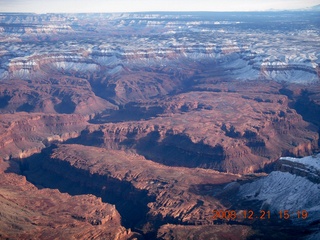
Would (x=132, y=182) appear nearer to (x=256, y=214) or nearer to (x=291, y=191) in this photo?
(x=256, y=214)

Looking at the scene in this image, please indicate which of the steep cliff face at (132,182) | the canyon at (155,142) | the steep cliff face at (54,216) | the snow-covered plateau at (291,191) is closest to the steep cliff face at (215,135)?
the canyon at (155,142)

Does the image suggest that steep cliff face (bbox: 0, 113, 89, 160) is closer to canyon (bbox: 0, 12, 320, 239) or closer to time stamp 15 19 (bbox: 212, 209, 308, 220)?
canyon (bbox: 0, 12, 320, 239)

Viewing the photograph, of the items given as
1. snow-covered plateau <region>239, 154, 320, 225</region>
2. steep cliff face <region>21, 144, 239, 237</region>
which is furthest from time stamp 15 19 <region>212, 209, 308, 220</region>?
steep cliff face <region>21, 144, 239, 237</region>

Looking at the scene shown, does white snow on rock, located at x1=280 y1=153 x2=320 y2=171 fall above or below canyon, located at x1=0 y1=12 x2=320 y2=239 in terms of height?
above

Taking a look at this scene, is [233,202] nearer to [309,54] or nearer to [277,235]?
[277,235]

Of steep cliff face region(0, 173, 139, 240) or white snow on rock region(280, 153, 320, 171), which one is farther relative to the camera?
white snow on rock region(280, 153, 320, 171)

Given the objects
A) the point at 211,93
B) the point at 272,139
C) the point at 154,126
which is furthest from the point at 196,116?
the point at 211,93

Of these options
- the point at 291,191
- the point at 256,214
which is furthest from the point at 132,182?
the point at 291,191
